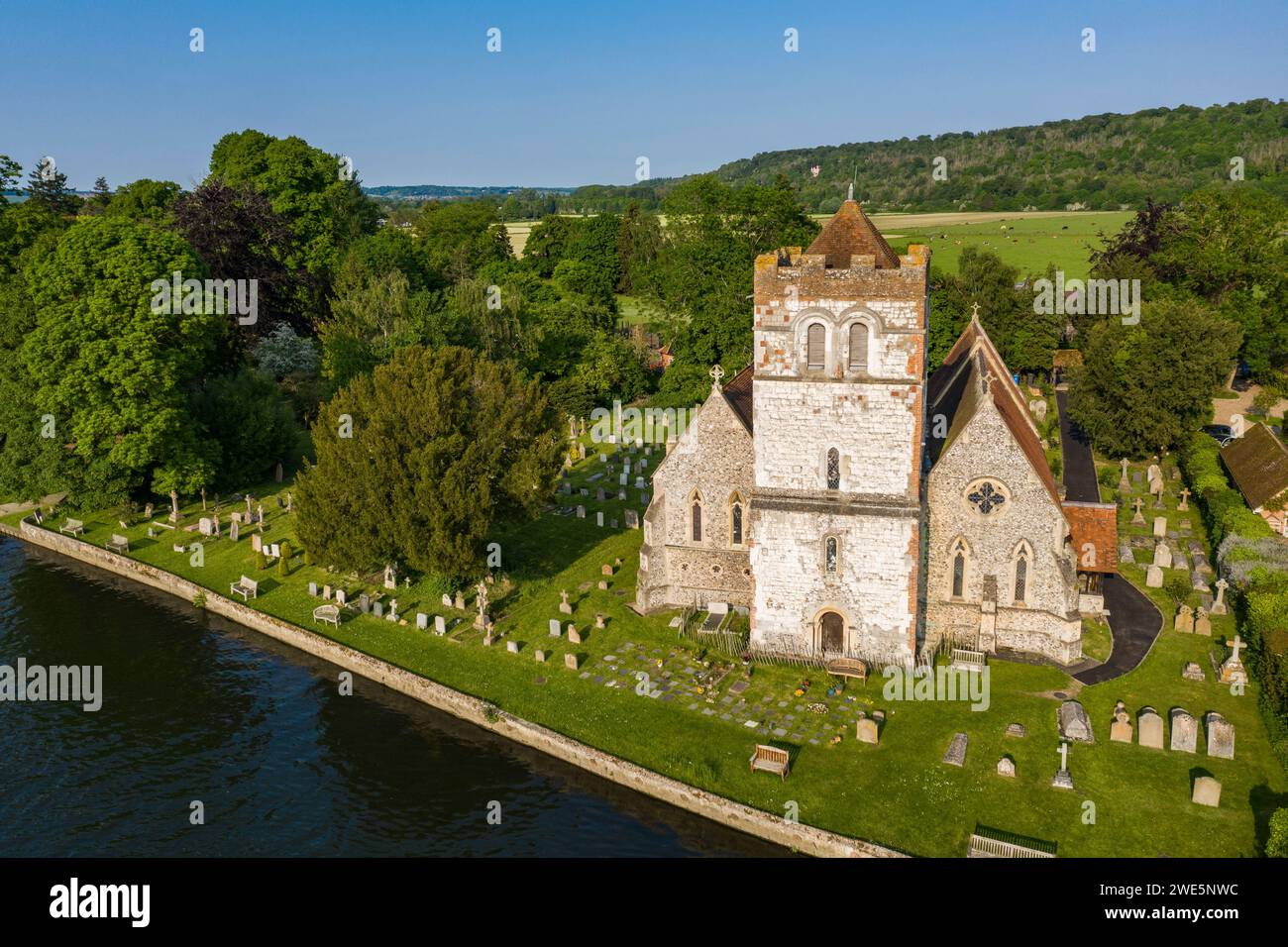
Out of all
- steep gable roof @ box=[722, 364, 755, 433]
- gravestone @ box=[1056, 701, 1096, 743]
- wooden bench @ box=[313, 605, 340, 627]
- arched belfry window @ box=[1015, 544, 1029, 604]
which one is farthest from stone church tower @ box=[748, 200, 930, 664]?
wooden bench @ box=[313, 605, 340, 627]

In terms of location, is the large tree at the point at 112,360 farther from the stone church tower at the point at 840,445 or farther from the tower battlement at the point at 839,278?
the tower battlement at the point at 839,278

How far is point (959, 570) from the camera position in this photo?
34.8 meters

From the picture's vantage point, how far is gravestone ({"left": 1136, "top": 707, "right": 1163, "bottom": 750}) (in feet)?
93.9

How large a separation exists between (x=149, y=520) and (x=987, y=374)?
43.7 metres

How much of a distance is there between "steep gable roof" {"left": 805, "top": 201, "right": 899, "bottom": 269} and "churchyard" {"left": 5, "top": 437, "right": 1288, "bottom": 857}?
14.6 meters

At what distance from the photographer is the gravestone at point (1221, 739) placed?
28.0 m

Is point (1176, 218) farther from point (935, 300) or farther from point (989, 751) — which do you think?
point (989, 751)

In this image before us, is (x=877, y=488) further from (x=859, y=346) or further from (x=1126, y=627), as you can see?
(x=1126, y=627)

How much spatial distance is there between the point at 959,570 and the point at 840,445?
278 inches

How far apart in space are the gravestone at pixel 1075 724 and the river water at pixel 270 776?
1039 centimetres

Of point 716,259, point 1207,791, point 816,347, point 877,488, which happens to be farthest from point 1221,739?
point 716,259

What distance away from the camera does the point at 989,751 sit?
94.6 ft

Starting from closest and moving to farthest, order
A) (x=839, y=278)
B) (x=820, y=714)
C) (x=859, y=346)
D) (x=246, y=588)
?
(x=839, y=278) < (x=820, y=714) < (x=859, y=346) < (x=246, y=588)

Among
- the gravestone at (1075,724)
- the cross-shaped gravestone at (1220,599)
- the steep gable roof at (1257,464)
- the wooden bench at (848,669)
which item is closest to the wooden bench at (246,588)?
the wooden bench at (848,669)
